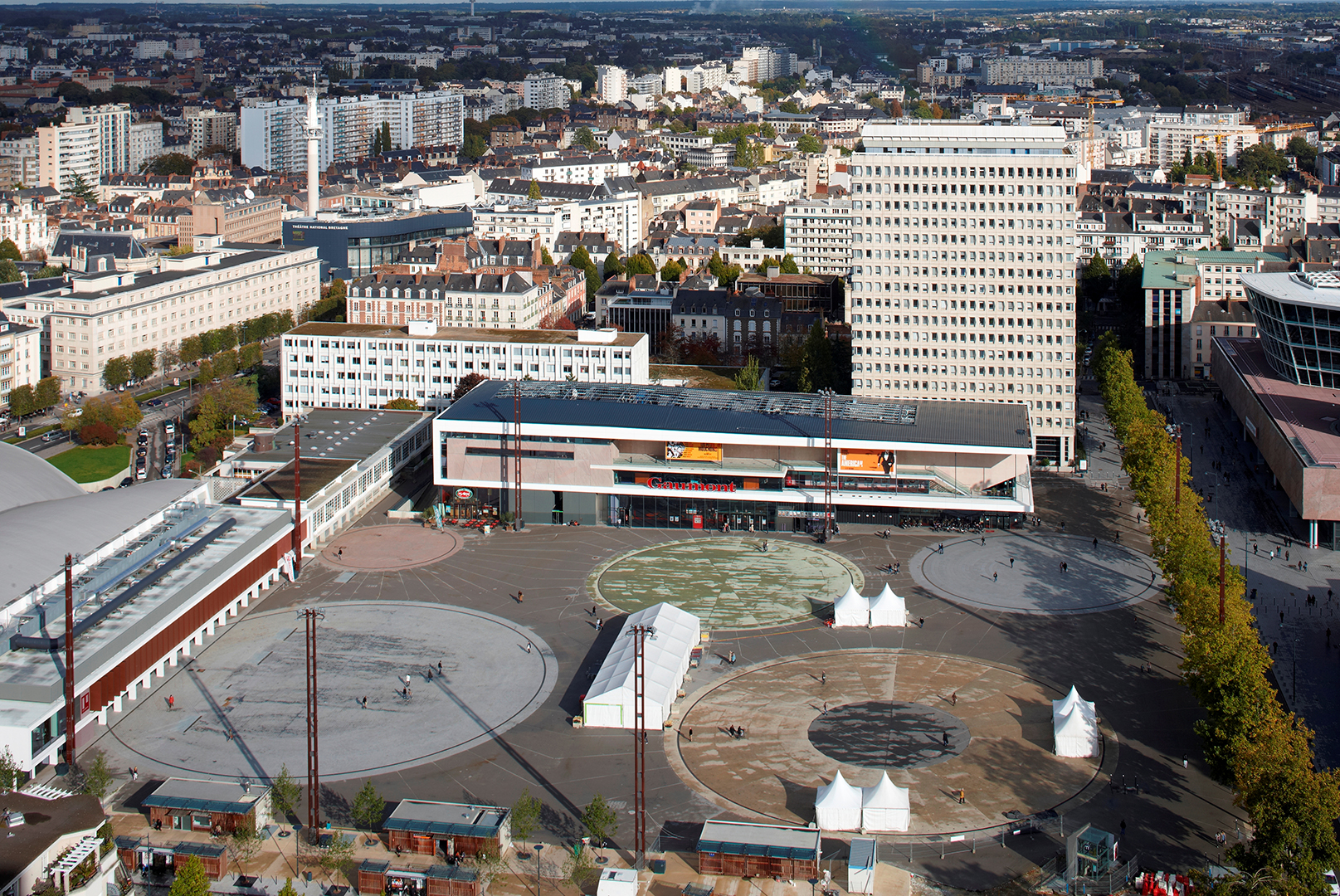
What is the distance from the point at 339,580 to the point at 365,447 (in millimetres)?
14708

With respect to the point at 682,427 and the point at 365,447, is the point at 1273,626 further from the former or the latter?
the point at 365,447

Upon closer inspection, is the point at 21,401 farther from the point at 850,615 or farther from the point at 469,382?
the point at 850,615

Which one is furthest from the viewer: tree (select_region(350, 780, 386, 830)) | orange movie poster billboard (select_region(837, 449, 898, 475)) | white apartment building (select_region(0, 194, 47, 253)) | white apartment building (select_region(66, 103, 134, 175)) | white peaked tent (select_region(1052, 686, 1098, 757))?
white apartment building (select_region(66, 103, 134, 175))

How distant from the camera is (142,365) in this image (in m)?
95.0

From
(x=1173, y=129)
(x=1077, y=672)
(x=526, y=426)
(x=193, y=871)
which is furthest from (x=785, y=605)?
(x=1173, y=129)

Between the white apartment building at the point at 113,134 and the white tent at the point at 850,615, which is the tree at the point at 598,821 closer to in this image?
the white tent at the point at 850,615

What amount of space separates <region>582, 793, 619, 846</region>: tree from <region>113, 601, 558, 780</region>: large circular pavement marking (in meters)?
6.90

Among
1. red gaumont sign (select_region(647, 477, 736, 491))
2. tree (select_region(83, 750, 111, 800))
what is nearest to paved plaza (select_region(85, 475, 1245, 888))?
tree (select_region(83, 750, 111, 800))

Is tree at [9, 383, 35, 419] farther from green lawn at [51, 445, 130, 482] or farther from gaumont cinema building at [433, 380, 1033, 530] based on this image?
gaumont cinema building at [433, 380, 1033, 530]

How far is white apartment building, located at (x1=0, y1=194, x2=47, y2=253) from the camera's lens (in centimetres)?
13262

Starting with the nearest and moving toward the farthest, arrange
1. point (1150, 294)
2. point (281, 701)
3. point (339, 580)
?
1. point (281, 701)
2. point (339, 580)
3. point (1150, 294)

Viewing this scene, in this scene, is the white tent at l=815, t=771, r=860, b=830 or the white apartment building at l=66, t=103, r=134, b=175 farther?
the white apartment building at l=66, t=103, r=134, b=175

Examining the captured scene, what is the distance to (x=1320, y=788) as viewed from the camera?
37531 millimetres

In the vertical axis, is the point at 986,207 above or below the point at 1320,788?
above
